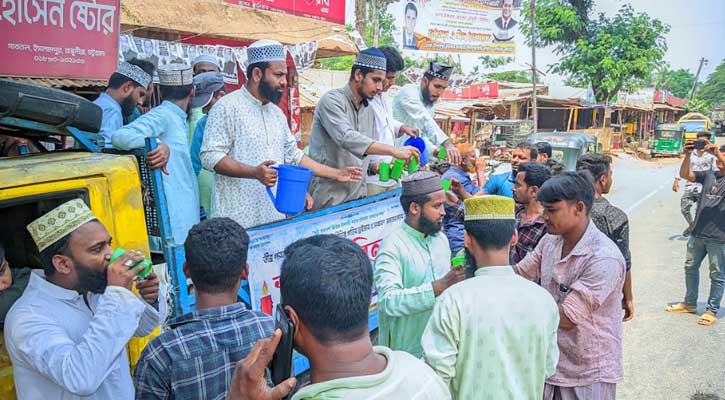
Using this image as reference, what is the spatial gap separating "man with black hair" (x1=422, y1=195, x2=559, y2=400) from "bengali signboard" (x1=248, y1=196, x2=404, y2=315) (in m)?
1.40

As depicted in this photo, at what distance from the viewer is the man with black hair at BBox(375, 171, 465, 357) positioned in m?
2.82

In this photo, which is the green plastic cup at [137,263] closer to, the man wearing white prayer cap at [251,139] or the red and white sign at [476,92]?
the man wearing white prayer cap at [251,139]

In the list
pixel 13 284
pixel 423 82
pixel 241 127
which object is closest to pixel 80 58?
pixel 241 127

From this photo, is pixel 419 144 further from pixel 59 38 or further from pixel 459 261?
pixel 59 38

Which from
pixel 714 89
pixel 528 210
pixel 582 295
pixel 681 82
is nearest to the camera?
pixel 582 295

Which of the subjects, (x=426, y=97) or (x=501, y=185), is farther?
(x=426, y=97)

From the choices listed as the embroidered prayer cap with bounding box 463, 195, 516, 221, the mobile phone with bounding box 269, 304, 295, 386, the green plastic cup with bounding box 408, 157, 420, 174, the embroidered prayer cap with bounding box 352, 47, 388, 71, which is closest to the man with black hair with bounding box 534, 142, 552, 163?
the green plastic cup with bounding box 408, 157, 420, 174

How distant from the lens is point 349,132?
407 cm

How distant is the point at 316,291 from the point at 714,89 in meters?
107

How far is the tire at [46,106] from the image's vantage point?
2229 mm

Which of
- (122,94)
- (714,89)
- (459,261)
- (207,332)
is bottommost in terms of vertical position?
(207,332)

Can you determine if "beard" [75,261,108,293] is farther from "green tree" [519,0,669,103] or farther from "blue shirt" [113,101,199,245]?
"green tree" [519,0,669,103]

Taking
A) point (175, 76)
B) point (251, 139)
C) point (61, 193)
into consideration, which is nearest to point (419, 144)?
point (251, 139)

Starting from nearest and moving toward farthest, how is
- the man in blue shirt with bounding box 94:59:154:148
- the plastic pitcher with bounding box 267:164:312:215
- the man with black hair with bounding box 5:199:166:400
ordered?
1. the man with black hair with bounding box 5:199:166:400
2. the plastic pitcher with bounding box 267:164:312:215
3. the man in blue shirt with bounding box 94:59:154:148
